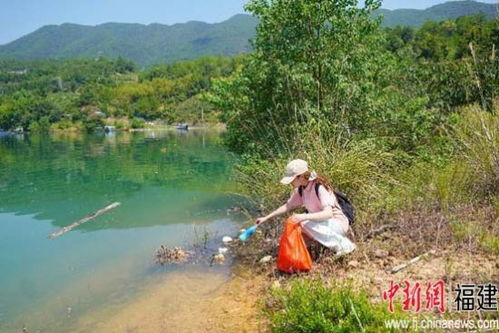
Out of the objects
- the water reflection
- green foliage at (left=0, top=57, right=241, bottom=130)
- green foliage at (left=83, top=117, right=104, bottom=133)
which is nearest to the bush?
the water reflection

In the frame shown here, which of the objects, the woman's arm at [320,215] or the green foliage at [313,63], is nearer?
the woman's arm at [320,215]

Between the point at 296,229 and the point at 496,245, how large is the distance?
6.59ft

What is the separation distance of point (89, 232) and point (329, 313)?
755cm

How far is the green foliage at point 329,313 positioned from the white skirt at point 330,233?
972 millimetres

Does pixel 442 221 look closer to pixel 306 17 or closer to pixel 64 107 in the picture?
pixel 306 17

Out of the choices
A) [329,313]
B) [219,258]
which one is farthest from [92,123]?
[329,313]

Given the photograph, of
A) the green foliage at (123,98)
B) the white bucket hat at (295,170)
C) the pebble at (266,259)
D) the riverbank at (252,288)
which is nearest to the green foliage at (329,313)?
the riverbank at (252,288)

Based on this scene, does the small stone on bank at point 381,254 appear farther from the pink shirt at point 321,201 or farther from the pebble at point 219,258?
the pebble at point 219,258

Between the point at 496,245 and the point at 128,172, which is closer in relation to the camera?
Result: the point at 496,245

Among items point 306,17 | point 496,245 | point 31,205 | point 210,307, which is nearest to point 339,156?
point 496,245

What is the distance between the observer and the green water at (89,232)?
19.9 ft

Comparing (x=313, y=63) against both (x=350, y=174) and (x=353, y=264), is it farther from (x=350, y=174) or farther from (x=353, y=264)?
(x=353, y=264)

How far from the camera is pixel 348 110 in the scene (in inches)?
339

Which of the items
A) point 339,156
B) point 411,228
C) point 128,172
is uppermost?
point 339,156
